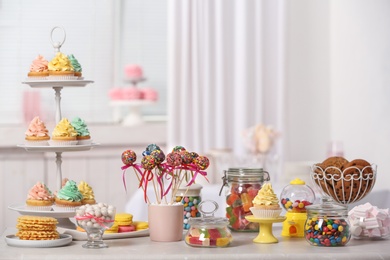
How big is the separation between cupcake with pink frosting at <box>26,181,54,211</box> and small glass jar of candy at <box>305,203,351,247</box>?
65 centimetres

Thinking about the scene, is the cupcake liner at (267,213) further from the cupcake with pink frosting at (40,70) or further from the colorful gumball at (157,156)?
the cupcake with pink frosting at (40,70)

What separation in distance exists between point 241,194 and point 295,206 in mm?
144

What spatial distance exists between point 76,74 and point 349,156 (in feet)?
5.49

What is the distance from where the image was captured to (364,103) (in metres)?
3.22

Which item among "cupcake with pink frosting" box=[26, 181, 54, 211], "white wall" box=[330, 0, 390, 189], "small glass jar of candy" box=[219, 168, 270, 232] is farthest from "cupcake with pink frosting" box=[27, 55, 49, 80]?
"white wall" box=[330, 0, 390, 189]

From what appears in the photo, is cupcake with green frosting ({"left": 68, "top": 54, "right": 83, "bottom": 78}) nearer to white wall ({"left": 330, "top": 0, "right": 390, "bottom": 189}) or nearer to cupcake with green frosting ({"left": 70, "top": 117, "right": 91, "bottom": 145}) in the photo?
cupcake with green frosting ({"left": 70, "top": 117, "right": 91, "bottom": 145})

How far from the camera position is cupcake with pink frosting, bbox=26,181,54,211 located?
6.61ft

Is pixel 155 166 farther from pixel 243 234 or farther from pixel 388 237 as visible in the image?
pixel 388 237

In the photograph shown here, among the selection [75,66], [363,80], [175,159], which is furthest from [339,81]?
[175,159]

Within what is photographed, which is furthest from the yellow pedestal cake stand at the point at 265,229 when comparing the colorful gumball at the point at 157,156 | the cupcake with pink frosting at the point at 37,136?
the cupcake with pink frosting at the point at 37,136

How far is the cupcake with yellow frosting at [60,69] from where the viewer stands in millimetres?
2092

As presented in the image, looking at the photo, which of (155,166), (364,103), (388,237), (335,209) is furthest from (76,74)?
(364,103)

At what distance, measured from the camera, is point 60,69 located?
2092 mm

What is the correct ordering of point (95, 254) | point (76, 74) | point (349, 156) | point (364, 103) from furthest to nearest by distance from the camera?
point (349, 156) < point (364, 103) < point (76, 74) < point (95, 254)
